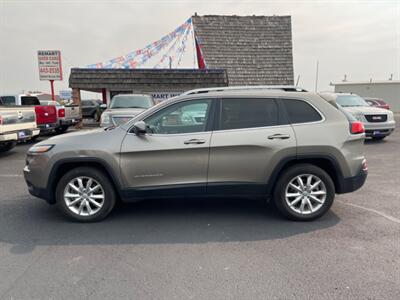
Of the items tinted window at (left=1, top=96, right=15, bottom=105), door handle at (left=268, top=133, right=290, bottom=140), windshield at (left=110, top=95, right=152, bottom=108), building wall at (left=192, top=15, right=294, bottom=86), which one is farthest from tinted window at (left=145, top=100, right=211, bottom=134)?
building wall at (left=192, top=15, right=294, bottom=86)

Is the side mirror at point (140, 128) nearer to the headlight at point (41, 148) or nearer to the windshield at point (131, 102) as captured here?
the headlight at point (41, 148)

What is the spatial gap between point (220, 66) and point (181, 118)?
40.0 ft

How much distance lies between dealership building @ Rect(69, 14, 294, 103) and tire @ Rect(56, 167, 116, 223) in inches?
415

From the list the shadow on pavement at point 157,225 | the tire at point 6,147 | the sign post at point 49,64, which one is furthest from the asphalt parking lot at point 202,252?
the sign post at point 49,64

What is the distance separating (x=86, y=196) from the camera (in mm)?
3865

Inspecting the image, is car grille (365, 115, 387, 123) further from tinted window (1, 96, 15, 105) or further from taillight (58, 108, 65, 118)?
tinted window (1, 96, 15, 105)

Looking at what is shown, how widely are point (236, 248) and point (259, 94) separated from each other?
2.03m

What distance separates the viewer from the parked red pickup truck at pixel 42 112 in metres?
10.8

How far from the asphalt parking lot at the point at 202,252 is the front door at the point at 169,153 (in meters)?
0.56

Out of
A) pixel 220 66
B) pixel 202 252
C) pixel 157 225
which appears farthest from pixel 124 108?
pixel 220 66

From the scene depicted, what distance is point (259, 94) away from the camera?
3.88 meters

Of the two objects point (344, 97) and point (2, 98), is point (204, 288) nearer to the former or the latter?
point (344, 97)

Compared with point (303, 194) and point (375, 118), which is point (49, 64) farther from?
point (303, 194)

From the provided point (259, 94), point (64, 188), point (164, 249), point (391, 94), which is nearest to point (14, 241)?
point (64, 188)
